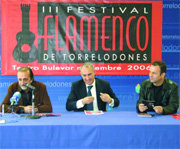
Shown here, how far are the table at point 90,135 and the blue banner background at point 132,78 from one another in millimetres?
2173

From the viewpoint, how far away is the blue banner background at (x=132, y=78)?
4113 mm

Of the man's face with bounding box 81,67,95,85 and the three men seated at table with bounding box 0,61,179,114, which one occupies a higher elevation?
the man's face with bounding box 81,67,95,85

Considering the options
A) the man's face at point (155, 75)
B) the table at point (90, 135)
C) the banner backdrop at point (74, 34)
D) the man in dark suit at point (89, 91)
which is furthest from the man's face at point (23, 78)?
the man's face at point (155, 75)

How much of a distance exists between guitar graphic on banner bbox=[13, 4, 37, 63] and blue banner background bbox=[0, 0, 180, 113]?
15.8 inches

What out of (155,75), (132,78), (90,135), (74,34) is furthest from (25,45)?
(90,135)

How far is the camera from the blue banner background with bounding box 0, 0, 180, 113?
162 inches

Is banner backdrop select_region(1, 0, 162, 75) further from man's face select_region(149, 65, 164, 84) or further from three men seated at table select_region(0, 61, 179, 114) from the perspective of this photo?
man's face select_region(149, 65, 164, 84)

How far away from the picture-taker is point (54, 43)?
4.00 m

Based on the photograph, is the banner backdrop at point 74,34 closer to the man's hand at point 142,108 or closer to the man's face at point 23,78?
the man's face at point 23,78

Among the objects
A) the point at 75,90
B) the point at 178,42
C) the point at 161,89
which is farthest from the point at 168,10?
the point at 75,90

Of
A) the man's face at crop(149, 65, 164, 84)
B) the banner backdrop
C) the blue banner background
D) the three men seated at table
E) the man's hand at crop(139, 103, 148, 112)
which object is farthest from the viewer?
the blue banner background

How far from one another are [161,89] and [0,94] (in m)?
2.75

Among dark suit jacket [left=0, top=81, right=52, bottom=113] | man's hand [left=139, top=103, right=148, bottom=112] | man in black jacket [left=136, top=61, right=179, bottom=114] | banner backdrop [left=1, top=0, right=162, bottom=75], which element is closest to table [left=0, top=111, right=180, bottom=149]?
man's hand [left=139, top=103, right=148, bottom=112]

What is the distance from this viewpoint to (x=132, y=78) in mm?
4148
